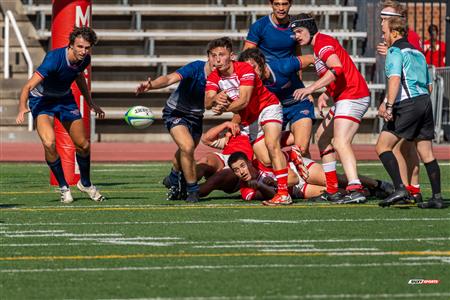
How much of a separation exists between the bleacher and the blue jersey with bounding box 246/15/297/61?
13.6 meters

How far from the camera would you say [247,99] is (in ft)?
37.6

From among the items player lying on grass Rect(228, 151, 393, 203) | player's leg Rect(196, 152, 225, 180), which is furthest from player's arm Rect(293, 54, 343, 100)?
player's leg Rect(196, 152, 225, 180)

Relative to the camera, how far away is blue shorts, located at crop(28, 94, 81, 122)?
12.5 m

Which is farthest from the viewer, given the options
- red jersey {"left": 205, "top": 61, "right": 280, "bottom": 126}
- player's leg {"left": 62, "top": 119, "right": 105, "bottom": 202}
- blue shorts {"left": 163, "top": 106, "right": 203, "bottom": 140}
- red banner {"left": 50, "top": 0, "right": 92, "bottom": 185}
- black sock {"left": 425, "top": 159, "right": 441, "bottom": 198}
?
red banner {"left": 50, "top": 0, "right": 92, "bottom": 185}

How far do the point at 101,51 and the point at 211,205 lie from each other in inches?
636

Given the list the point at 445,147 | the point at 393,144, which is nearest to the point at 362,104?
the point at 393,144

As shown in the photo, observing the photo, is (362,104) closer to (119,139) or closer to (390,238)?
(390,238)

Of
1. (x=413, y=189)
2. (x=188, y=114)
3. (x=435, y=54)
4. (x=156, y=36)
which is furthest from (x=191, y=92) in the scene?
(x=435, y=54)

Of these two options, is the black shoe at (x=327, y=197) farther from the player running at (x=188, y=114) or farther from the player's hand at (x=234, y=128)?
the player running at (x=188, y=114)

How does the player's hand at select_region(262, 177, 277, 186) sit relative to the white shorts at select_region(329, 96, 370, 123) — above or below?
below

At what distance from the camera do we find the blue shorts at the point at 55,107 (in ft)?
41.0

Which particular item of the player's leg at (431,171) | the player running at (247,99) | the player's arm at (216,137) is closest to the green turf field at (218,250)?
the player's leg at (431,171)

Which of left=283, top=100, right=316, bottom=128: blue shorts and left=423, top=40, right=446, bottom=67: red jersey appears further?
left=423, top=40, right=446, bottom=67: red jersey

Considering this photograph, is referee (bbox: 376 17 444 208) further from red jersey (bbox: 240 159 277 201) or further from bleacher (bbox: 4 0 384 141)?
bleacher (bbox: 4 0 384 141)
